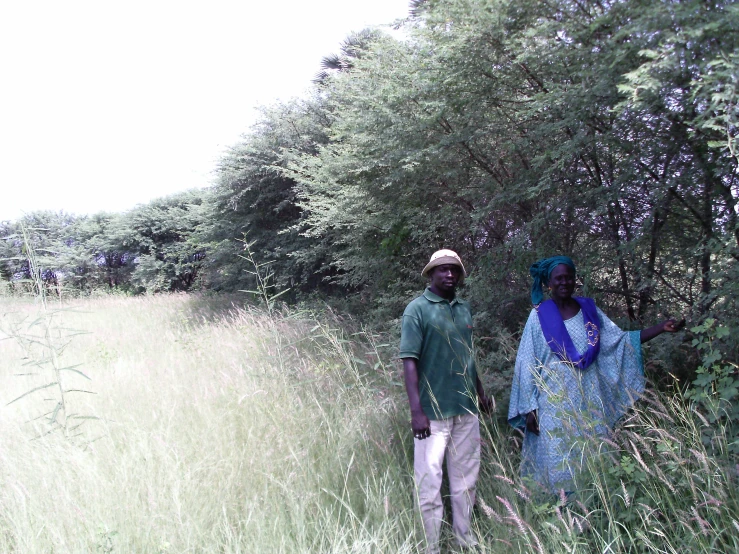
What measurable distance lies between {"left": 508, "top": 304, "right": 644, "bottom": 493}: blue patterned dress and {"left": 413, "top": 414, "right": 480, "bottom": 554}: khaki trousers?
37 cm

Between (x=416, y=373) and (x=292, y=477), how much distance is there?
1.15 metres

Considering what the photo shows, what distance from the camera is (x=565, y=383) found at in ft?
10.1

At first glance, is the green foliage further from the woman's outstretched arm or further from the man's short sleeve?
the man's short sleeve

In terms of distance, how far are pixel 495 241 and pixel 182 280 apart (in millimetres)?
21813

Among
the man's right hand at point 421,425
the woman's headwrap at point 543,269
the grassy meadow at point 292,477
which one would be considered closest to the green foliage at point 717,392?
the grassy meadow at point 292,477

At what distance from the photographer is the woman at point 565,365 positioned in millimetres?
3074

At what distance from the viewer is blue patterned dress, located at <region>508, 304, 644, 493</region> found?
3035 mm

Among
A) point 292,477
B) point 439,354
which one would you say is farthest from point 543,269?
point 292,477

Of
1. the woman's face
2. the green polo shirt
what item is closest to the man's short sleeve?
the green polo shirt

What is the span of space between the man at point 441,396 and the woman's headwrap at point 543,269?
647 mm

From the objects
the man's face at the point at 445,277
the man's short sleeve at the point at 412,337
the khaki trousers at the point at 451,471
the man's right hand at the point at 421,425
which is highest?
the man's face at the point at 445,277

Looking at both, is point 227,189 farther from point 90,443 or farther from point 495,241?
point 90,443

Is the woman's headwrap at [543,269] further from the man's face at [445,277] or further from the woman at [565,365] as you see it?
the man's face at [445,277]

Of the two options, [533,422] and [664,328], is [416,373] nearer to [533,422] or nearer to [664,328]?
[533,422]
